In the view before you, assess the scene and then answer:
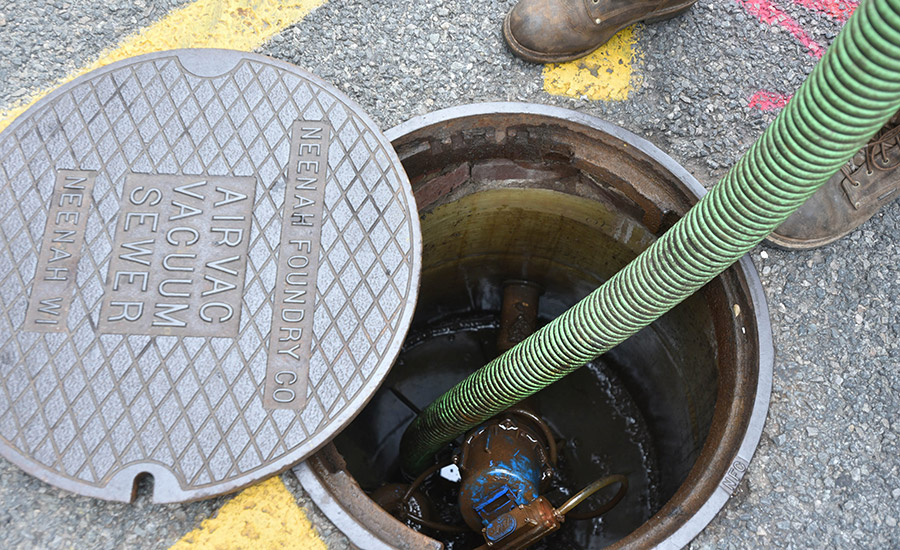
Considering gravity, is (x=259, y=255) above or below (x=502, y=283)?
above

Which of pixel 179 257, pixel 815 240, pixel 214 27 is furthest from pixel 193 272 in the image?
pixel 815 240

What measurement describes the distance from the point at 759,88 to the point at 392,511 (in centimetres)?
229

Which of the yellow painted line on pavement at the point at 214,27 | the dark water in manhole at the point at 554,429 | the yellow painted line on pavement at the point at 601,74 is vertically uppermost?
the yellow painted line on pavement at the point at 214,27

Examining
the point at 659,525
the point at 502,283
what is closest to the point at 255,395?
the point at 659,525

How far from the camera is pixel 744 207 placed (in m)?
1.50

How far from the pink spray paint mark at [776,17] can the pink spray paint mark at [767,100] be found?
0.26 meters

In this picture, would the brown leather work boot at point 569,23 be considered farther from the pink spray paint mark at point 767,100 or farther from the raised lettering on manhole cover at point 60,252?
the raised lettering on manhole cover at point 60,252

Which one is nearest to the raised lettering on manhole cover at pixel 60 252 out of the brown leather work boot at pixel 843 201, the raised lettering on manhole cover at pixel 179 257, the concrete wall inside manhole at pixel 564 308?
the raised lettering on manhole cover at pixel 179 257

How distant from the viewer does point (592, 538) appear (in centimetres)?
312

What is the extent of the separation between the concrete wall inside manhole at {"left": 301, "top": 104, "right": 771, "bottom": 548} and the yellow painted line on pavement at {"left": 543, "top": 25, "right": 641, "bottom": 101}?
141mm

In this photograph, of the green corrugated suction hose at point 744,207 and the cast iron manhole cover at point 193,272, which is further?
the cast iron manhole cover at point 193,272

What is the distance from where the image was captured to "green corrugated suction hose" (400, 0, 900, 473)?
1.19 meters

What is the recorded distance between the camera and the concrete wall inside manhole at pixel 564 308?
6.85 ft

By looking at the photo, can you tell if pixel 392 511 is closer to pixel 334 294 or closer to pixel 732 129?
pixel 334 294
